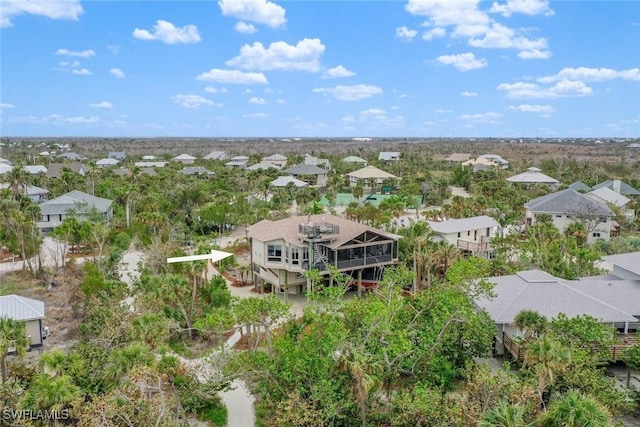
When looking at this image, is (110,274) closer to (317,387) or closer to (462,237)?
(317,387)

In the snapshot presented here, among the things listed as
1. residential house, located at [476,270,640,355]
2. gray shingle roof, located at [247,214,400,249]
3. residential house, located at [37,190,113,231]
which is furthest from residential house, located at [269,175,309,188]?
residential house, located at [476,270,640,355]

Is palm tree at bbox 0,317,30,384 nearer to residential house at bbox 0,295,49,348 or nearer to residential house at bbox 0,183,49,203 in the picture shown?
residential house at bbox 0,295,49,348

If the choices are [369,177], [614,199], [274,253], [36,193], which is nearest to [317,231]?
[274,253]

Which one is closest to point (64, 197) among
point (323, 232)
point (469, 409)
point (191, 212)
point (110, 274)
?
point (191, 212)

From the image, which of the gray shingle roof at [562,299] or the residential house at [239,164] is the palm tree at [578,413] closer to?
the gray shingle roof at [562,299]

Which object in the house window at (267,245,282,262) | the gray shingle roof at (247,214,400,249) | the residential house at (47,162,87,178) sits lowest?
the house window at (267,245,282,262)

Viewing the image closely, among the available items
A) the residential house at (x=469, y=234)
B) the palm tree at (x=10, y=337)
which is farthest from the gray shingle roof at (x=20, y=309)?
the residential house at (x=469, y=234)
